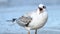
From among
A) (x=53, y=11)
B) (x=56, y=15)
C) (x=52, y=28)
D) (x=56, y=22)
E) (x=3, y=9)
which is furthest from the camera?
(x=3, y=9)

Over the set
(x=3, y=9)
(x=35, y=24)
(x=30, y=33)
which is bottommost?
(x=3, y=9)

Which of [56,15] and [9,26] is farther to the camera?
[56,15]

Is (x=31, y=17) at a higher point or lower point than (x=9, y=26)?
higher

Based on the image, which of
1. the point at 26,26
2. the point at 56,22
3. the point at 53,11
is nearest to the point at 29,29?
the point at 26,26

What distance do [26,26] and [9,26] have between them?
1.92ft

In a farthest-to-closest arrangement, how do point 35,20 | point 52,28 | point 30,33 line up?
point 52,28 → point 30,33 → point 35,20

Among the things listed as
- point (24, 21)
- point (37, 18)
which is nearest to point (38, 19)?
point (37, 18)

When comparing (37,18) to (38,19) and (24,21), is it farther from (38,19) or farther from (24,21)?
(24,21)

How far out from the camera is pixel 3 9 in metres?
Result: 3.48

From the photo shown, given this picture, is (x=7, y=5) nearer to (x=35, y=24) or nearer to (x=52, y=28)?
(x=52, y=28)

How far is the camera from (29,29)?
5.85 feet

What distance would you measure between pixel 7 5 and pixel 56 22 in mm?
1347

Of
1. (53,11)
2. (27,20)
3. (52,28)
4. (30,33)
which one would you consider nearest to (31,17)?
(27,20)

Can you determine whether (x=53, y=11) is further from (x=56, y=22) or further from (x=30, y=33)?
(x=30, y=33)
